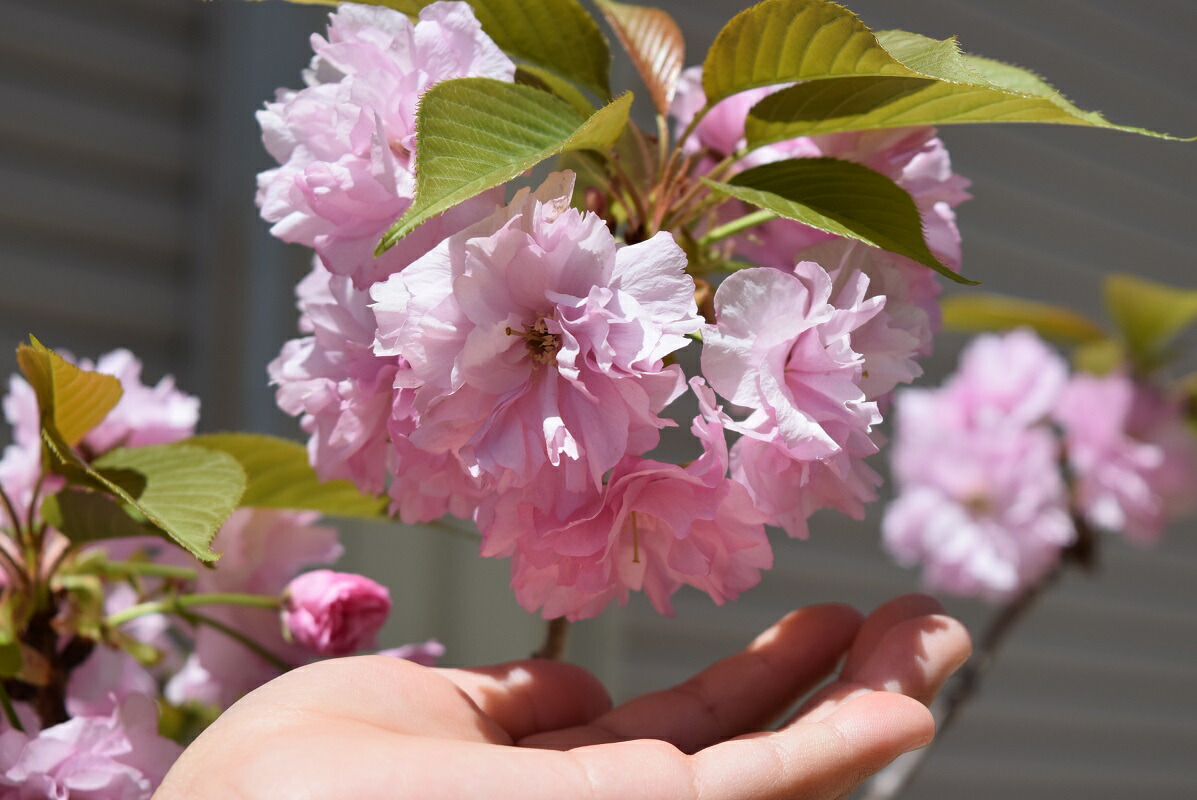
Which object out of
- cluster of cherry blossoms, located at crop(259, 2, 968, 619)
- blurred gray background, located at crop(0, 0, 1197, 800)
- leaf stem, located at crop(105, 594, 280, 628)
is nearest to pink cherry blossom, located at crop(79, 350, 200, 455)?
leaf stem, located at crop(105, 594, 280, 628)

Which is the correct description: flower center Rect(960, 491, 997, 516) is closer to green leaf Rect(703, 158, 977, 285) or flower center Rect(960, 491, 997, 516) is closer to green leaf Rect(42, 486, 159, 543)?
green leaf Rect(703, 158, 977, 285)

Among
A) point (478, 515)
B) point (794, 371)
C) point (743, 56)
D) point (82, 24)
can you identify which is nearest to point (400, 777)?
point (478, 515)

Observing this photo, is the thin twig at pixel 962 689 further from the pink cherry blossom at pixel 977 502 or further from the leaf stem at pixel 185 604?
the leaf stem at pixel 185 604

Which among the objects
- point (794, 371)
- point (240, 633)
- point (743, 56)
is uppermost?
point (743, 56)

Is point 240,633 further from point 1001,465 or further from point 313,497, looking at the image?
point 1001,465

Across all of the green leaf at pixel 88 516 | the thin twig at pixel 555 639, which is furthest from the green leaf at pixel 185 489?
the thin twig at pixel 555 639

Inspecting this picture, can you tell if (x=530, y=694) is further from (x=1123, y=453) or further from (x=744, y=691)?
(x=1123, y=453)

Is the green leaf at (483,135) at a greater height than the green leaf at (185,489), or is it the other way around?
the green leaf at (483,135)

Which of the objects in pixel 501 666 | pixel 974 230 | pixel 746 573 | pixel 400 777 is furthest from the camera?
pixel 974 230
